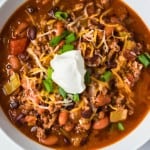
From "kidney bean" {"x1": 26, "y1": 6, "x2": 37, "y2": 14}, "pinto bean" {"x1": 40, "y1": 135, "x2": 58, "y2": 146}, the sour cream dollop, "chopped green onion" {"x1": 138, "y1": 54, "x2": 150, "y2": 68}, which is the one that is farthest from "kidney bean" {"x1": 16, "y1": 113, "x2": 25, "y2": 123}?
"chopped green onion" {"x1": 138, "y1": 54, "x2": 150, "y2": 68}

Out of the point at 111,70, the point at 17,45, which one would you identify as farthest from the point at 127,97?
the point at 17,45

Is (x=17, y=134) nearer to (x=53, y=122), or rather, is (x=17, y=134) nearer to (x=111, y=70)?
(x=53, y=122)

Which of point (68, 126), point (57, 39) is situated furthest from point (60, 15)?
point (68, 126)

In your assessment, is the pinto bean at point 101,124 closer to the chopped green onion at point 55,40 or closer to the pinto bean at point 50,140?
the pinto bean at point 50,140

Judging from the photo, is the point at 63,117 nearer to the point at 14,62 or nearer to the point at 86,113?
the point at 86,113

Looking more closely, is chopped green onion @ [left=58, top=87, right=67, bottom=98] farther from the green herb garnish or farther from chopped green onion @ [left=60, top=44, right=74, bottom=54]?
chopped green onion @ [left=60, top=44, right=74, bottom=54]

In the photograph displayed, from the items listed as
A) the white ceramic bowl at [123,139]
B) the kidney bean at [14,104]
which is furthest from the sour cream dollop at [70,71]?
the white ceramic bowl at [123,139]
